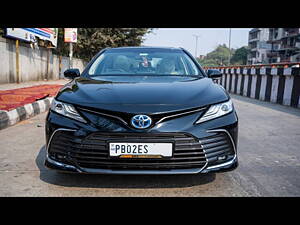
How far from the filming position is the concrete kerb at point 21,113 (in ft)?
16.1

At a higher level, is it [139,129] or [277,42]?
[277,42]

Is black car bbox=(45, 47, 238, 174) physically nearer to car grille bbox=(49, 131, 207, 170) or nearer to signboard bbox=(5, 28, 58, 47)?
car grille bbox=(49, 131, 207, 170)

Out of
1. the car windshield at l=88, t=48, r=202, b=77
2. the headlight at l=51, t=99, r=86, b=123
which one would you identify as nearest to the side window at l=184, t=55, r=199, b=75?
the car windshield at l=88, t=48, r=202, b=77

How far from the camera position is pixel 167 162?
2252mm

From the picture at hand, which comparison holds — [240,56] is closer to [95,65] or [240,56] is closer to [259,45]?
[259,45]

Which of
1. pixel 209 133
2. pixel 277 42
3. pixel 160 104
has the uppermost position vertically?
pixel 277 42

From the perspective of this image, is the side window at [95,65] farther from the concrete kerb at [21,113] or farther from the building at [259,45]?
the building at [259,45]

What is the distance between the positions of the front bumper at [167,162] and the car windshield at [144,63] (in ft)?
3.69

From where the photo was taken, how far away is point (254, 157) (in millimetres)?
3523

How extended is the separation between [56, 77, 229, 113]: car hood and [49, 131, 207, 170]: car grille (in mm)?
207
